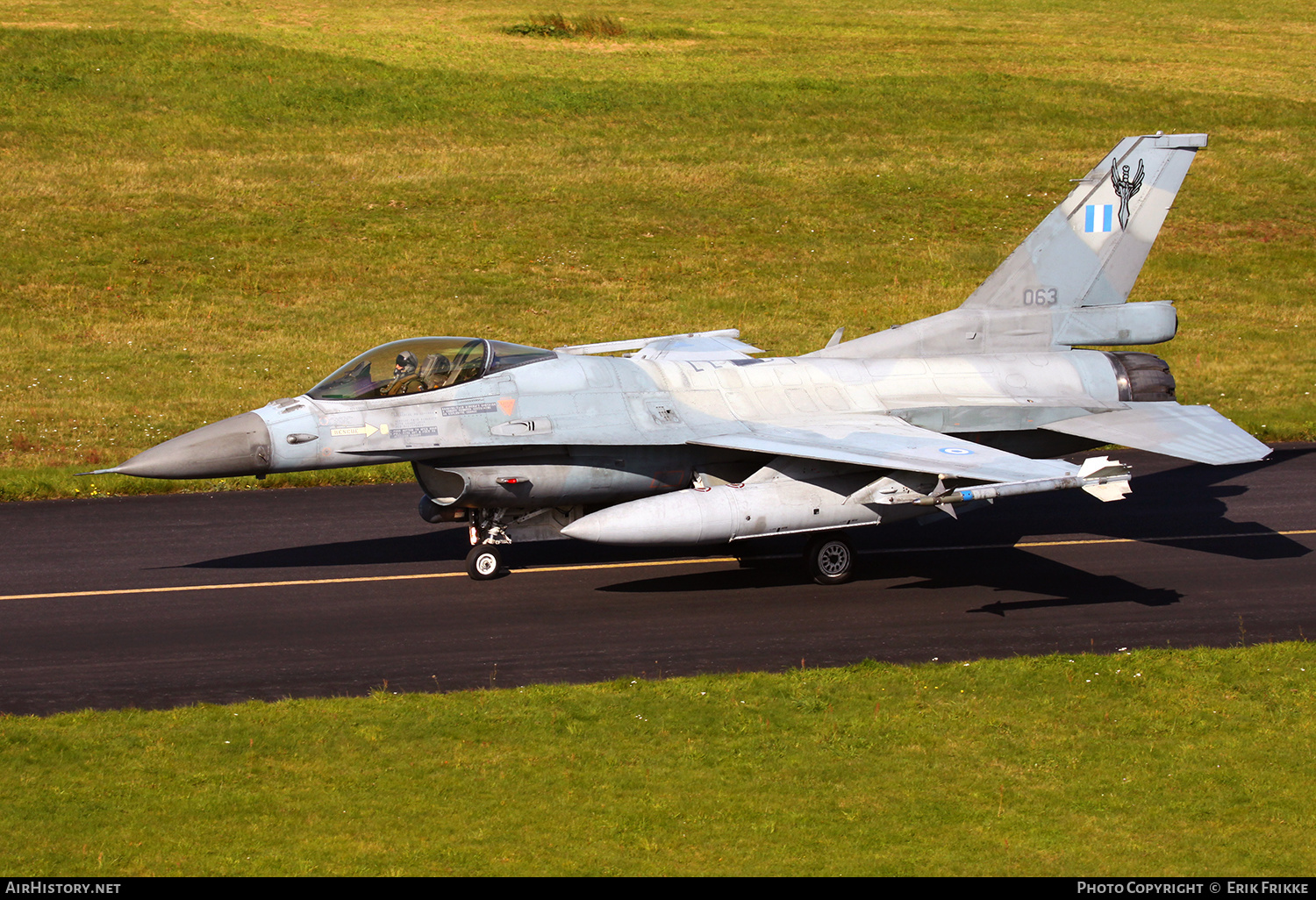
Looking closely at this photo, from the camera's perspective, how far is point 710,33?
189 ft

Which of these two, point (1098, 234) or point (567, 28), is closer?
point (1098, 234)

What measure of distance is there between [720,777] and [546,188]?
32351 mm

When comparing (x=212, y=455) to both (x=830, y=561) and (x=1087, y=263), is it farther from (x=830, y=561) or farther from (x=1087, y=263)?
(x=1087, y=263)

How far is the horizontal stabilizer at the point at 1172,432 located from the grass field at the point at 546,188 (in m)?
8.17

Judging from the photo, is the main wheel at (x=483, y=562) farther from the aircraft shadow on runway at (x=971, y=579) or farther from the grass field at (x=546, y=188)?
the grass field at (x=546, y=188)

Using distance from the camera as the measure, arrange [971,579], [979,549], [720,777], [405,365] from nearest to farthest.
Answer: [720,777], [405,365], [971,579], [979,549]

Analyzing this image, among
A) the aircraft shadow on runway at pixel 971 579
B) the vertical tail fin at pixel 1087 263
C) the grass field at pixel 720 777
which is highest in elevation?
the vertical tail fin at pixel 1087 263

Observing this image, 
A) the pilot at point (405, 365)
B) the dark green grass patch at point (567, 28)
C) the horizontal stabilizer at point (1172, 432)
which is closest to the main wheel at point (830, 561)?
the horizontal stabilizer at point (1172, 432)

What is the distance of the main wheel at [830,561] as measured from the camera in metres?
17.2

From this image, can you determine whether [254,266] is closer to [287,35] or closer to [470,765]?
[287,35]

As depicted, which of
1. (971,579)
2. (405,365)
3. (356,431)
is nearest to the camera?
(356,431)

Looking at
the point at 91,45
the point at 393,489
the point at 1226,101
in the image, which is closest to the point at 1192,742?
the point at 393,489

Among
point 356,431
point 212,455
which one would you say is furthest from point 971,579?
point 212,455

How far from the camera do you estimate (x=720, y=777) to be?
11508 millimetres
